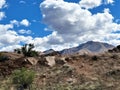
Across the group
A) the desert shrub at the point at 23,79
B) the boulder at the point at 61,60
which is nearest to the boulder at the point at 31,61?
the boulder at the point at 61,60

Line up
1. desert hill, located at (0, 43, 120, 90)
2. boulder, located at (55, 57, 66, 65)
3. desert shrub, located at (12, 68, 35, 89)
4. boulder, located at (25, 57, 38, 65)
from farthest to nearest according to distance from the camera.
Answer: boulder, located at (25, 57, 38, 65), boulder, located at (55, 57, 66, 65), desert shrub, located at (12, 68, 35, 89), desert hill, located at (0, 43, 120, 90)

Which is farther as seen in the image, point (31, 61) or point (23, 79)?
point (31, 61)

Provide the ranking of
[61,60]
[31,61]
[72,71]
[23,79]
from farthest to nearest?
[31,61] < [61,60] < [72,71] < [23,79]

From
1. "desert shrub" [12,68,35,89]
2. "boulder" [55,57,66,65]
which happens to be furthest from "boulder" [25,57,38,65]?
"desert shrub" [12,68,35,89]

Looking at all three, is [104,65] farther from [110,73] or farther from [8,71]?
[8,71]

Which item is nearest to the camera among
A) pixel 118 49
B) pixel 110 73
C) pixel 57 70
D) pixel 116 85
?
pixel 116 85

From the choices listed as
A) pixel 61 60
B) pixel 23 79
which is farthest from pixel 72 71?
pixel 23 79

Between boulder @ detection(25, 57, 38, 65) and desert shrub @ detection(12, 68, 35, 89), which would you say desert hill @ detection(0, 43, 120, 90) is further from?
desert shrub @ detection(12, 68, 35, 89)

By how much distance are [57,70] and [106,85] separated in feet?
22.1

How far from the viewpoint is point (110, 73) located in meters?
33.4

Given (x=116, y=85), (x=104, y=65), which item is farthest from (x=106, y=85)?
(x=104, y=65)

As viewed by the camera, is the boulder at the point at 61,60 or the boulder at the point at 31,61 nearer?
the boulder at the point at 61,60

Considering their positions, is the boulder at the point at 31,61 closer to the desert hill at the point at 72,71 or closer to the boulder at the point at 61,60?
the desert hill at the point at 72,71

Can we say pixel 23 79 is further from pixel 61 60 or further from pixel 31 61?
pixel 61 60
